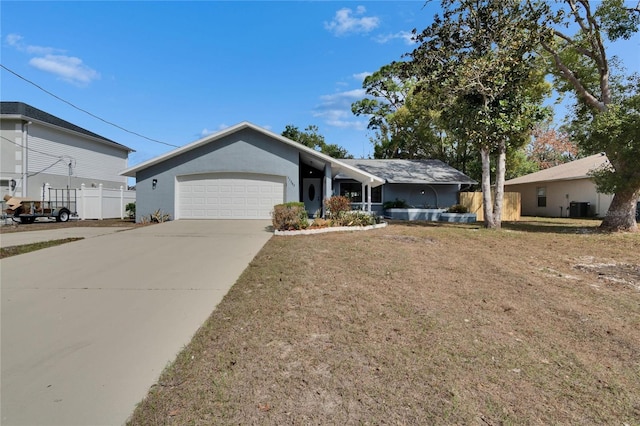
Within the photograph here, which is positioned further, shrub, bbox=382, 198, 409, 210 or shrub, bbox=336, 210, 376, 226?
shrub, bbox=382, 198, 409, 210

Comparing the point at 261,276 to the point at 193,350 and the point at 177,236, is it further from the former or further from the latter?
the point at 177,236

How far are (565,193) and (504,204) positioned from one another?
201 inches

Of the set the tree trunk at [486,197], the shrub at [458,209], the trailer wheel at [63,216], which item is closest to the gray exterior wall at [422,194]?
the shrub at [458,209]

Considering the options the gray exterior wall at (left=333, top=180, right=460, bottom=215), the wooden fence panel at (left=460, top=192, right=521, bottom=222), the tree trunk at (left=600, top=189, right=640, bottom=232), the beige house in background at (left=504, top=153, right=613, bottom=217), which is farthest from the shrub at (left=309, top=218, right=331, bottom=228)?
the beige house in background at (left=504, top=153, right=613, bottom=217)

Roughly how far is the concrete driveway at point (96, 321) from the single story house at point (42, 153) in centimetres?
1601

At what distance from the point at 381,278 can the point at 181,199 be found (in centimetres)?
1330

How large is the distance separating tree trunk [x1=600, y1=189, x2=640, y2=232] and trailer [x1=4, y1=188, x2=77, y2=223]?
25326 mm

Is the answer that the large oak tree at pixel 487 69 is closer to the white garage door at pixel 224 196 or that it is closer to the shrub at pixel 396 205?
the shrub at pixel 396 205

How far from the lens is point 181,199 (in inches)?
661

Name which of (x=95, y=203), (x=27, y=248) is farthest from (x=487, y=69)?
(x=95, y=203)

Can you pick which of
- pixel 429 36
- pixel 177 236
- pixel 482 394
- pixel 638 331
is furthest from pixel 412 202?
pixel 482 394

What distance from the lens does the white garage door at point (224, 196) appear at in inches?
659

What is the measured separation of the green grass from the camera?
329 inches

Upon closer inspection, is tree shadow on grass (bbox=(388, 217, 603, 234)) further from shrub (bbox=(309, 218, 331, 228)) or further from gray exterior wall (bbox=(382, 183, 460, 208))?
gray exterior wall (bbox=(382, 183, 460, 208))
